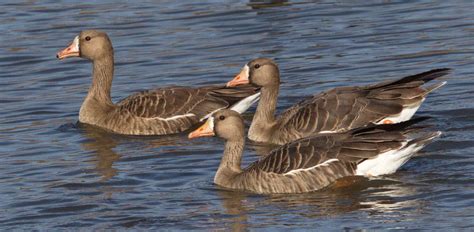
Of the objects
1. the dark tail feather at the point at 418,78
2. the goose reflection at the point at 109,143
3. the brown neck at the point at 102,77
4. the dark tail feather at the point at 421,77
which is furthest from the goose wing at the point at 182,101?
the dark tail feather at the point at 421,77

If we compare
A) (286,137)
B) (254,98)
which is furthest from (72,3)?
(286,137)

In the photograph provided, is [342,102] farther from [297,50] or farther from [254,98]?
[297,50]

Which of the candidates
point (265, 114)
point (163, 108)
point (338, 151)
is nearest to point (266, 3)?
point (163, 108)

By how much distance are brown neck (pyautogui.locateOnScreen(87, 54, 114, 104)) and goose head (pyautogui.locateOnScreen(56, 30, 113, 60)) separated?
83 mm

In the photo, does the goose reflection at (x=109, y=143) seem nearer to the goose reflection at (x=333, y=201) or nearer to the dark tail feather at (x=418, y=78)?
the goose reflection at (x=333, y=201)

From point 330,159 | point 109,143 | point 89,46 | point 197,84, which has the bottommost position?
point 109,143

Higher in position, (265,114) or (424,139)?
(424,139)

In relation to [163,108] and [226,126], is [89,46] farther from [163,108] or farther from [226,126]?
[226,126]

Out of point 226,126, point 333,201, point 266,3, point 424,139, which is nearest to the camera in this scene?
point 333,201

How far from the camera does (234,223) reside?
40.4 feet

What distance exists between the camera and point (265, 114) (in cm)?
1627

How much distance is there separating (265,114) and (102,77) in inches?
113

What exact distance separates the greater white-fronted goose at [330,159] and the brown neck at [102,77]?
15.3ft

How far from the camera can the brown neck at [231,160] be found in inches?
545
